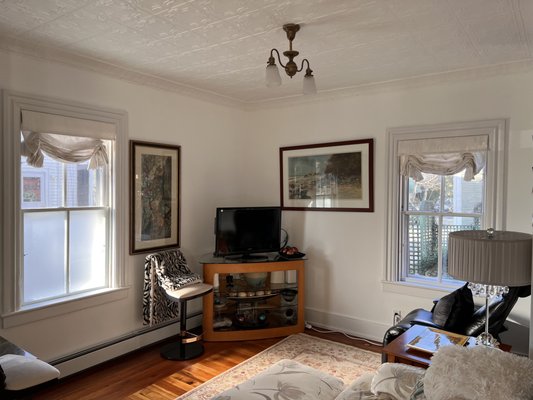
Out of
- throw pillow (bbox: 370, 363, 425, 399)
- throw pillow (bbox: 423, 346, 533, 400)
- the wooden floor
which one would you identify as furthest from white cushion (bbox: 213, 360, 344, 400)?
the wooden floor

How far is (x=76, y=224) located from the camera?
322 centimetres

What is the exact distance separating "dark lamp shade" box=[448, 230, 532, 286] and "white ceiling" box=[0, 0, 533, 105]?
1.30 meters

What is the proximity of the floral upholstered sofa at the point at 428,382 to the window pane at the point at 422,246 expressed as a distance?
202 centimetres

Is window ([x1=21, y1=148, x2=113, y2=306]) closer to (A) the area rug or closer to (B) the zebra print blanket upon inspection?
(B) the zebra print blanket

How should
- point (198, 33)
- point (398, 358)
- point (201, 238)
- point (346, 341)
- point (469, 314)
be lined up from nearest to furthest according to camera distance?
point (398, 358), point (198, 33), point (469, 314), point (346, 341), point (201, 238)

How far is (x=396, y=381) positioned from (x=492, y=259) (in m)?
0.74

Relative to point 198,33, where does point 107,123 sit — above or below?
below

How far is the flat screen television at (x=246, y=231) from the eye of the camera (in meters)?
4.03

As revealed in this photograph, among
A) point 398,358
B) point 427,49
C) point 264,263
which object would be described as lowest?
point 398,358

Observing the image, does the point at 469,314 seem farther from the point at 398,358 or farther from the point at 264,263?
the point at 264,263

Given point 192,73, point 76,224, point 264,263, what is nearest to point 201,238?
point 264,263

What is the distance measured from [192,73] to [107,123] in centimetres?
86

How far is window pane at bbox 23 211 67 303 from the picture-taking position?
2.92 meters

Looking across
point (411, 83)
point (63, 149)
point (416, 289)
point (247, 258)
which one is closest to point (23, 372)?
point (63, 149)
